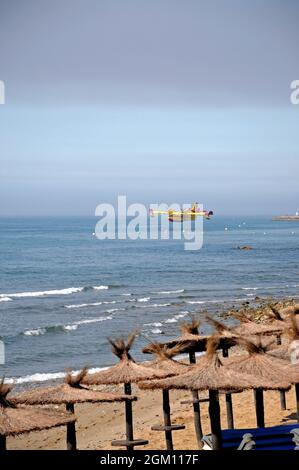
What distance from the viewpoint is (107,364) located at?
27.1 meters

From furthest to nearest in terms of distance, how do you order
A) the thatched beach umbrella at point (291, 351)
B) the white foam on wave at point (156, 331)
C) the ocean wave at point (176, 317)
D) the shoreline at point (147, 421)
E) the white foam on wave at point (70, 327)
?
the ocean wave at point (176, 317) → the white foam on wave at point (70, 327) → the white foam on wave at point (156, 331) → the shoreline at point (147, 421) → the thatched beach umbrella at point (291, 351)

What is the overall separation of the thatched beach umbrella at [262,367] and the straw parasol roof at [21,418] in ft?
10.3

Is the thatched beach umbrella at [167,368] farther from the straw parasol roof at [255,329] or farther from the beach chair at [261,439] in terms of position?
the straw parasol roof at [255,329]

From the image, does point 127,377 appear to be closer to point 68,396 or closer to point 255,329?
point 68,396

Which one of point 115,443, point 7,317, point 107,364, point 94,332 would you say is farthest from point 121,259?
point 115,443

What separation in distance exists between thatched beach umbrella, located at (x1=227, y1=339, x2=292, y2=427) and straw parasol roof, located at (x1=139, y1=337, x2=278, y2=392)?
24cm

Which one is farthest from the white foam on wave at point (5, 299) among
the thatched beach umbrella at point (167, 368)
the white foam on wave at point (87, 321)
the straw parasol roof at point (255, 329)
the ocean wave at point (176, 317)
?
the thatched beach umbrella at point (167, 368)

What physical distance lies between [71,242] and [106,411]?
10104cm

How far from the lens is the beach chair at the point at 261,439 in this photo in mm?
11734

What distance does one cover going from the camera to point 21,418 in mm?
11172

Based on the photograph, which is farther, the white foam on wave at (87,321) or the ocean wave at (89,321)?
the ocean wave at (89,321)

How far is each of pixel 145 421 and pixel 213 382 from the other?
746 cm
